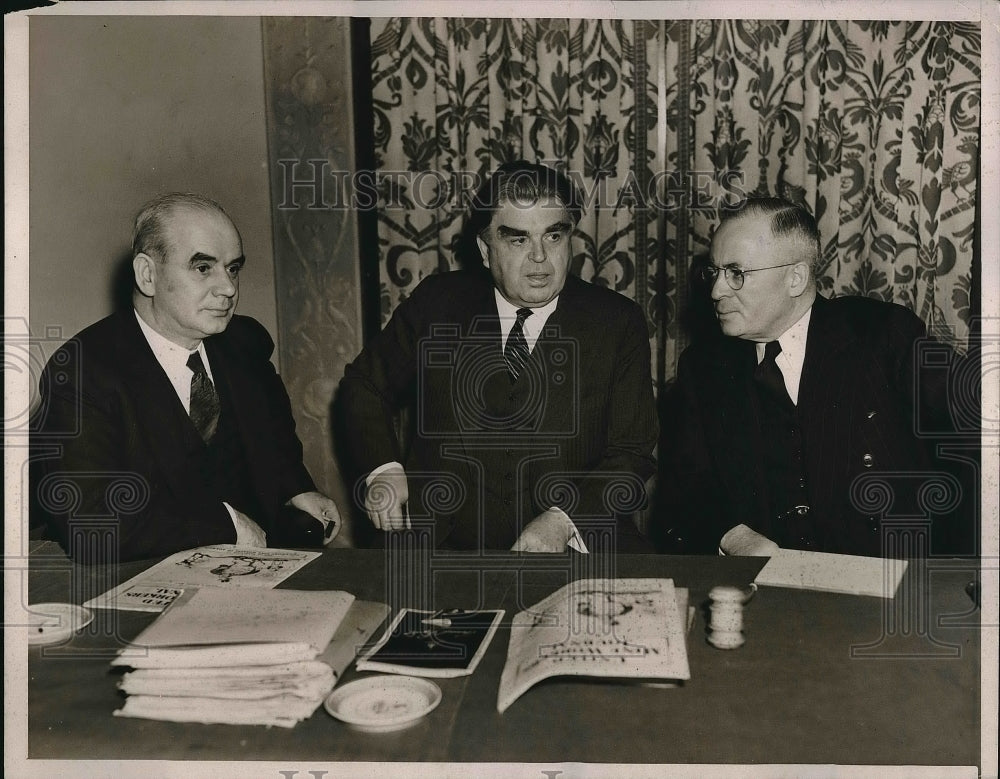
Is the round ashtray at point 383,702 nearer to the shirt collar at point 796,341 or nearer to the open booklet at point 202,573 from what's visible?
the open booklet at point 202,573

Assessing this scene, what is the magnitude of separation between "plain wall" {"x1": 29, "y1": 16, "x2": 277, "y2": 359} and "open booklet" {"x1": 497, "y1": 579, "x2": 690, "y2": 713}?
6.40ft

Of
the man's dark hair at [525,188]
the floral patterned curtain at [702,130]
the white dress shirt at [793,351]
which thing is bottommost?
the white dress shirt at [793,351]

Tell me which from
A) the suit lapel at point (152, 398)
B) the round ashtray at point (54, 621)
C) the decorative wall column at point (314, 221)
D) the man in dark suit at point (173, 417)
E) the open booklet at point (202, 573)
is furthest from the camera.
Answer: the decorative wall column at point (314, 221)

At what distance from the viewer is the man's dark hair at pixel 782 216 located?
2533 millimetres

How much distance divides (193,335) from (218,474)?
439 millimetres

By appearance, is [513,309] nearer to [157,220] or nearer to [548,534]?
[548,534]

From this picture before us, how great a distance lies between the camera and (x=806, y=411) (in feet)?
8.34

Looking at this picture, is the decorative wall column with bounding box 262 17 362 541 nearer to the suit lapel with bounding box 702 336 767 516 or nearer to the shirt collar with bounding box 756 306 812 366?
the suit lapel with bounding box 702 336 767 516

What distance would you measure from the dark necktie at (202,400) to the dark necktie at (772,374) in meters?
1.68

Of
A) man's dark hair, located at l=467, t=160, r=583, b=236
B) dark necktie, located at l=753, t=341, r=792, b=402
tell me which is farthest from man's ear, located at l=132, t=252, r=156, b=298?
dark necktie, located at l=753, t=341, r=792, b=402

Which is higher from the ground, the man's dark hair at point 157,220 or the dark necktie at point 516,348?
the man's dark hair at point 157,220

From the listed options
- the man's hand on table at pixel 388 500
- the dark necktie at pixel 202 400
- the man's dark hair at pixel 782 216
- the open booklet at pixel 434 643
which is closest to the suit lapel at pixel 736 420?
the man's dark hair at pixel 782 216

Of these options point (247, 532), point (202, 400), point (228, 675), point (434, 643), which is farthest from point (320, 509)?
point (228, 675)

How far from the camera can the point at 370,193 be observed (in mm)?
3660
